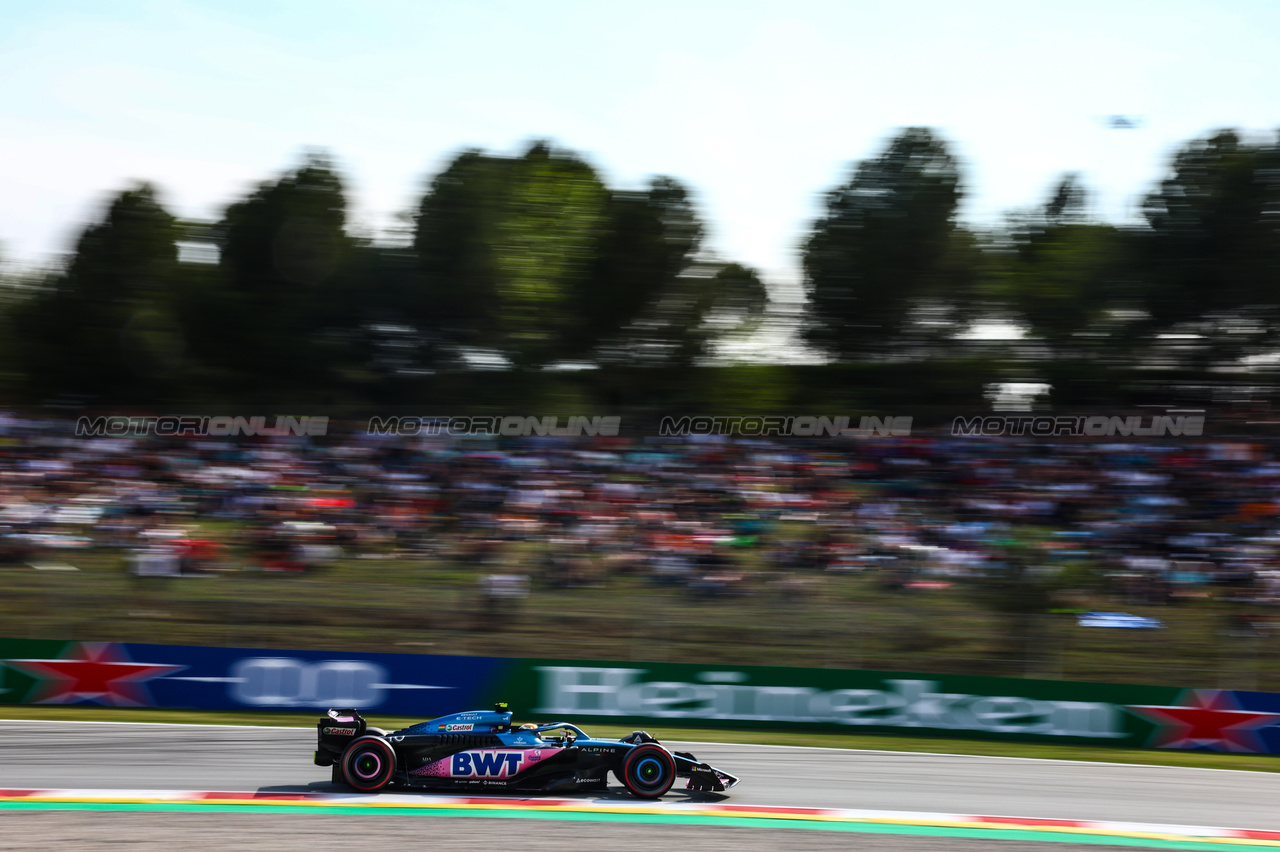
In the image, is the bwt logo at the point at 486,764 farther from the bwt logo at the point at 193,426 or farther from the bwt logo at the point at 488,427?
the bwt logo at the point at 193,426

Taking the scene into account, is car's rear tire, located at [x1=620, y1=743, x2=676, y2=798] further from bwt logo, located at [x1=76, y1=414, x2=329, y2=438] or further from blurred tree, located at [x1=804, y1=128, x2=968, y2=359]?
blurred tree, located at [x1=804, y1=128, x2=968, y2=359]

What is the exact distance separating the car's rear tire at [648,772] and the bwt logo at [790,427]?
950 cm

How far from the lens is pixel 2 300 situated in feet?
94.1

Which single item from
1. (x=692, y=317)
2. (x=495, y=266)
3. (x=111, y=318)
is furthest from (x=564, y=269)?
(x=111, y=318)

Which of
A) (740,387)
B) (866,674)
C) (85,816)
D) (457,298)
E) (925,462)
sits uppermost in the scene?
(457,298)

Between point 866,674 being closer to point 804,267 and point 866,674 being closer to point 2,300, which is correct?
point 804,267

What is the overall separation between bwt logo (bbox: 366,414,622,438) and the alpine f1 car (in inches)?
369

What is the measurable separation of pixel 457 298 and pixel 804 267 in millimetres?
8027

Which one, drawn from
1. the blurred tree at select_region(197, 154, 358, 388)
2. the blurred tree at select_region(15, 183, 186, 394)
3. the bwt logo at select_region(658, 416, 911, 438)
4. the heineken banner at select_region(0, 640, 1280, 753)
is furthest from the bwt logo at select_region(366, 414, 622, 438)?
the blurred tree at select_region(15, 183, 186, 394)

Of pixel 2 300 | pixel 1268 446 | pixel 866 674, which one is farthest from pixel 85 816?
pixel 2 300

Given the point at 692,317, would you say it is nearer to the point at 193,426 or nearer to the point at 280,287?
the point at 280,287

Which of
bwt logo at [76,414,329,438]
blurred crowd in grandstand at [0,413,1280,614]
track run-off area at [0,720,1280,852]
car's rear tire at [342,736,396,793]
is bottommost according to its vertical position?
track run-off area at [0,720,1280,852]

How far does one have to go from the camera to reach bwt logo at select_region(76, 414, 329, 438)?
1709 cm

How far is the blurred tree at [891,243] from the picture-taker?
84.2 ft
